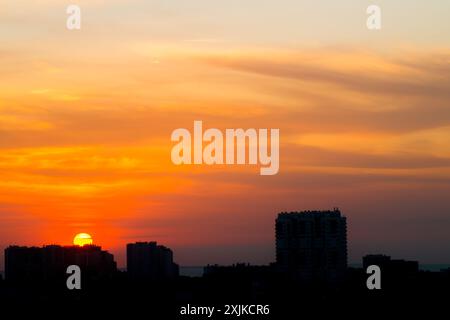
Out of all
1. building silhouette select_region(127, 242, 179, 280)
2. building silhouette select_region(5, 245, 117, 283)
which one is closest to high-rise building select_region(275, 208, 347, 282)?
building silhouette select_region(127, 242, 179, 280)

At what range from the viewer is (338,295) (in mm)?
134750

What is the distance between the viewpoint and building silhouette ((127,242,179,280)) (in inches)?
6127

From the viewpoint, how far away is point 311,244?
153 metres

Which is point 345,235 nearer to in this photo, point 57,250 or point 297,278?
point 297,278

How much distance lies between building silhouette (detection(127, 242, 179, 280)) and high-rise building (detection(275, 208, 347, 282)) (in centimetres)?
1535

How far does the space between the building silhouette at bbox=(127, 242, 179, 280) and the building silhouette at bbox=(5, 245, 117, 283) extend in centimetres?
306

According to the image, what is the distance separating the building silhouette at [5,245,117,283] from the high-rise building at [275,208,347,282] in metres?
23.7

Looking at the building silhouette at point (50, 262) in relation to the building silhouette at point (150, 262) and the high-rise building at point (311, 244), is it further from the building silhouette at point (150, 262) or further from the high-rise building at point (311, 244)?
the high-rise building at point (311, 244)

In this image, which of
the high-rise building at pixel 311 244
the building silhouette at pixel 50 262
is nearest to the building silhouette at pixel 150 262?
the building silhouette at pixel 50 262

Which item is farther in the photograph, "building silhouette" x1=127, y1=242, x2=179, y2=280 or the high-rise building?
"building silhouette" x1=127, y1=242, x2=179, y2=280

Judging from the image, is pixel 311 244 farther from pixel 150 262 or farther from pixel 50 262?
pixel 50 262

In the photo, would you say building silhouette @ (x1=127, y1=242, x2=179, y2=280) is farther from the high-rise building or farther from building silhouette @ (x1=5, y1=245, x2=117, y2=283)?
the high-rise building

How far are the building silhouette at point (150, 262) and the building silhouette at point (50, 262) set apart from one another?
10.0 ft
